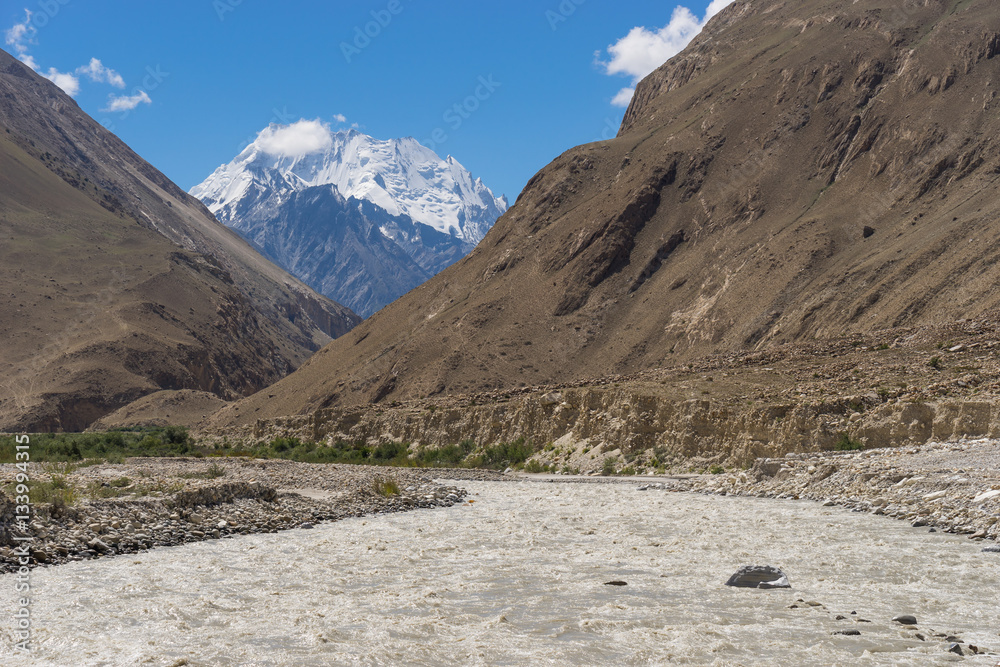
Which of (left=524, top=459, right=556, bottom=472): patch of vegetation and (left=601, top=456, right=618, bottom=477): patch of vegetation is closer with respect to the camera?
(left=601, top=456, right=618, bottom=477): patch of vegetation

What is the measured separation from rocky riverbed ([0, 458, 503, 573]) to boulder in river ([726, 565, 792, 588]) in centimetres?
1168

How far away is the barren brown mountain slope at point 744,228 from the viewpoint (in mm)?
64688

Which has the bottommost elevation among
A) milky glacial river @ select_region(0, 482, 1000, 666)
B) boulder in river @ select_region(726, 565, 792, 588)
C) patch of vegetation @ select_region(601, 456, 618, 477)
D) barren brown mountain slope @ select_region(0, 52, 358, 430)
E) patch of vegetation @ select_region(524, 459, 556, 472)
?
milky glacial river @ select_region(0, 482, 1000, 666)

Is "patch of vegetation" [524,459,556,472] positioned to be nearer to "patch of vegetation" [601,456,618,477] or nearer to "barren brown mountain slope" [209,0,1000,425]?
"patch of vegetation" [601,456,618,477]

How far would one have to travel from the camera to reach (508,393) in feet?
185

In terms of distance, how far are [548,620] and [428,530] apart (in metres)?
9.93

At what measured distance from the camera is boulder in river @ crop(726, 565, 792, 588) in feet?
45.9

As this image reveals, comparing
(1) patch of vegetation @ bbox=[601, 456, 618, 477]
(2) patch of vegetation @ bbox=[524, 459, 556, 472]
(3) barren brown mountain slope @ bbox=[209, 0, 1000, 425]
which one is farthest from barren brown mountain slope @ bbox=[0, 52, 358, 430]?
(1) patch of vegetation @ bbox=[601, 456, 618, 477]

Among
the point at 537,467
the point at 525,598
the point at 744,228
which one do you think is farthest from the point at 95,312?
the point at 525,598

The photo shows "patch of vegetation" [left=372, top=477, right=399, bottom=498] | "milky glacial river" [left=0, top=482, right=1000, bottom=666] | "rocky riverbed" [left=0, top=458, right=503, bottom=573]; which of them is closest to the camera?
"milky glacial river" [left=0, top=482, right=1000, bottom=666]

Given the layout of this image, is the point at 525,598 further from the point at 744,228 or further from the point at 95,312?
the point at 95,312

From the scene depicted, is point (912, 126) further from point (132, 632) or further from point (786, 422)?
point (132, 632)

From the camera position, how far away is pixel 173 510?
67.3 ft

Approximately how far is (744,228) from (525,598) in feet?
235
